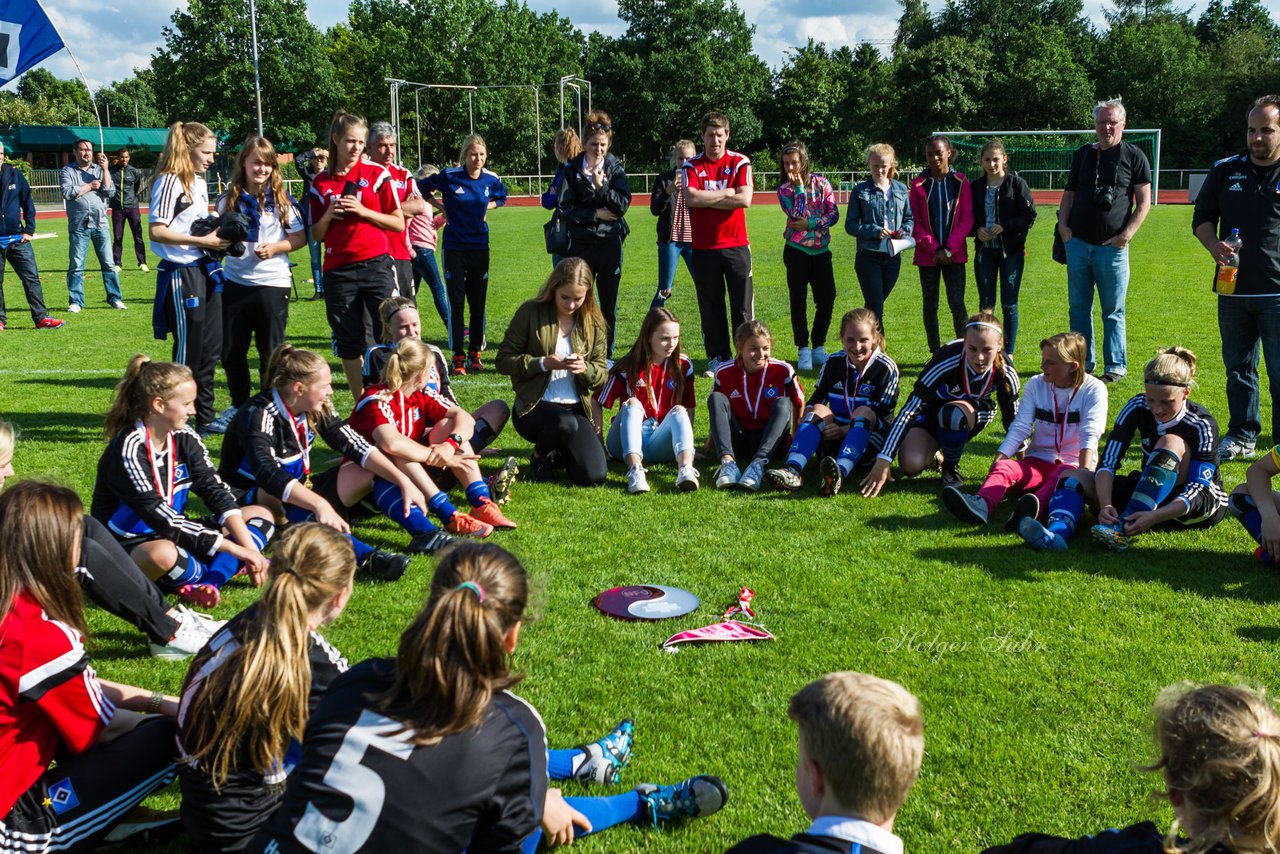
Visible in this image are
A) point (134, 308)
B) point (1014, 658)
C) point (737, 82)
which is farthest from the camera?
point (737, 82)

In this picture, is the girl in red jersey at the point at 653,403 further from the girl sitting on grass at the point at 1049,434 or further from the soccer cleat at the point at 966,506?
the girl sitting on grass at the point at 1049,434

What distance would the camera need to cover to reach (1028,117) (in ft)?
191

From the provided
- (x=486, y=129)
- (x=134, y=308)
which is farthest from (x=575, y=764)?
(x=486, y=129)

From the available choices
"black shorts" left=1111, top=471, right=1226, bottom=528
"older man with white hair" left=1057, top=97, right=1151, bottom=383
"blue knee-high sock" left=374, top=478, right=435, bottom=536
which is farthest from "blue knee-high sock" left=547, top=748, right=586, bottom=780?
"older man with white hair" left=1057, top=97, right=1151, bottom=383

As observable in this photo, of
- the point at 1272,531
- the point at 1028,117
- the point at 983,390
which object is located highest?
the point at 1028,117

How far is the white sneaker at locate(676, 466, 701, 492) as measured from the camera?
630cm

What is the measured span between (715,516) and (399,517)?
1.77 metres

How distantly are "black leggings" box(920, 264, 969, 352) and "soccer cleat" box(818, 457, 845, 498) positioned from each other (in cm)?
375

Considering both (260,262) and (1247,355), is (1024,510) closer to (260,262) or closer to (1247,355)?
(1247,355)

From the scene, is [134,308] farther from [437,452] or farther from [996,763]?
[996,763]

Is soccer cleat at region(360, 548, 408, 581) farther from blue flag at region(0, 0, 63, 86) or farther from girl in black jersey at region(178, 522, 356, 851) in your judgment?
blue flag at region(0, 0, 63, 86)

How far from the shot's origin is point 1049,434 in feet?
19.7

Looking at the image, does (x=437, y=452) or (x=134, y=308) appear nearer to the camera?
(x=437, y=452)

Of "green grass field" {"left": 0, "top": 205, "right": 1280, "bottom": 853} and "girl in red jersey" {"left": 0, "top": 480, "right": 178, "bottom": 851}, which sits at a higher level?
"girl in red jersey" {"left": 0, "top": 480, "right": 178, "bottom": 851}
